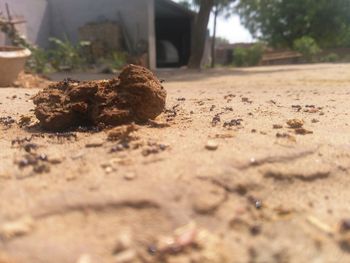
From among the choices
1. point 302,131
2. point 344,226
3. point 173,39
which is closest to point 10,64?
point 302,131

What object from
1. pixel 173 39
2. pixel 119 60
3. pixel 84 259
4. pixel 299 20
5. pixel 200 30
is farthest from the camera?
pixel 299 20

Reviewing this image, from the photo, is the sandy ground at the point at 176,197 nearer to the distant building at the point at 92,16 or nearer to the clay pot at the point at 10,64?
the clay pot at the point at 10,64

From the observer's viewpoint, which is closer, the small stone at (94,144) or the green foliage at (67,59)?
the small stone at (94,144)

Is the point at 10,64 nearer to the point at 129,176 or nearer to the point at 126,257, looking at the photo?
the point at 129,176

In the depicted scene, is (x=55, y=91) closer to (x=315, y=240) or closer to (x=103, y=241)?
(x=103, y=241)

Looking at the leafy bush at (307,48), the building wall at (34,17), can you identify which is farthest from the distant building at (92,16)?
the leafy bush at (307,48)
